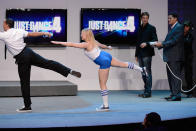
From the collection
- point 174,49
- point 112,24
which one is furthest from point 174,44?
point 112,24

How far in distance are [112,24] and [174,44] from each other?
2.56 metres

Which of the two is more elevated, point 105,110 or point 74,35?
point 74,35

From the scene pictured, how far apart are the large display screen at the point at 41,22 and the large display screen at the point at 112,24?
54cm

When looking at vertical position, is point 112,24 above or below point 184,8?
below

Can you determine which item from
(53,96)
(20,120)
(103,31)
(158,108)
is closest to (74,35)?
(103,31)

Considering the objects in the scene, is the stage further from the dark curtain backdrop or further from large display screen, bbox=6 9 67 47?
the dark curtain backdrop

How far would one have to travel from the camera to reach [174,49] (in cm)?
735

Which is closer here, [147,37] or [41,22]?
[147,37]

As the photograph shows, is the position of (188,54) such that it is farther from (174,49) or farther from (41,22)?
(41,22)

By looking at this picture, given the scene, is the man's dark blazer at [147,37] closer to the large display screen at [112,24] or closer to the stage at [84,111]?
the stage at [84,111]

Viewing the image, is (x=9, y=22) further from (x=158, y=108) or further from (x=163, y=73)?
(x=163, y=73)

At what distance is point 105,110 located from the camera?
605 cm

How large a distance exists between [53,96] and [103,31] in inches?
86.5

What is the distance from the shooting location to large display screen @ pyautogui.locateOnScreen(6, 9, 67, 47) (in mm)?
9258
